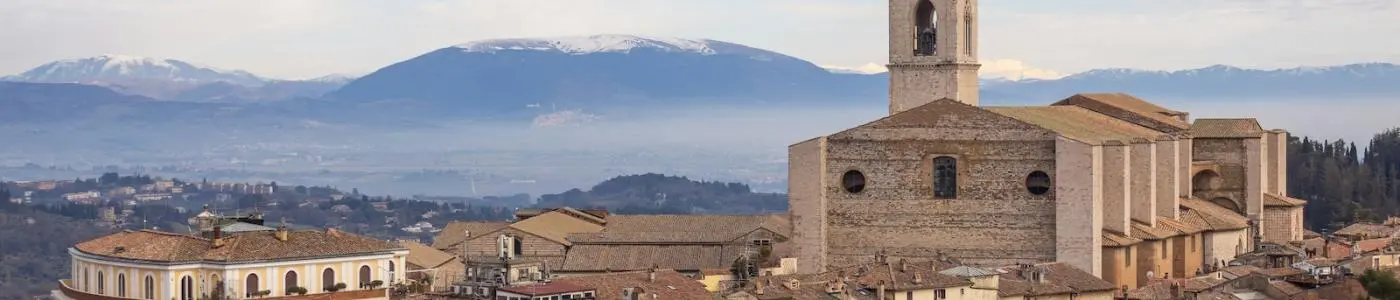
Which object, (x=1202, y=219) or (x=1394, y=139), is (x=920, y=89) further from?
(x=1394, y=139)

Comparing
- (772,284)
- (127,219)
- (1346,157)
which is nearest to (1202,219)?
(772,284)

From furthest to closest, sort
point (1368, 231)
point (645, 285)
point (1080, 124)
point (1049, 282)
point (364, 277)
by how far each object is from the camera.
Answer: point (1368, 231)
point (1080, 124)
point (1049, 282)
point (364, 277)
point (645, 285)

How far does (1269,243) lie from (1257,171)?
101 inches

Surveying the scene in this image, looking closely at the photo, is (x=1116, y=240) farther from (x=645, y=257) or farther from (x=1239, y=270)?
(x=645, y=257)

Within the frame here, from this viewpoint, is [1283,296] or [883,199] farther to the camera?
[883,199]

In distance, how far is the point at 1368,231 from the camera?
81.5 meters

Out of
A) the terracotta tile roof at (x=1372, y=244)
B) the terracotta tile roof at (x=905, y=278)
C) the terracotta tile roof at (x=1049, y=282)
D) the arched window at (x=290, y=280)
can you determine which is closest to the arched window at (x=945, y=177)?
the terracotta tile roof at (x=1049, y=282)

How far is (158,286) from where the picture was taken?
160ft

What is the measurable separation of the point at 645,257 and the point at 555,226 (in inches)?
216

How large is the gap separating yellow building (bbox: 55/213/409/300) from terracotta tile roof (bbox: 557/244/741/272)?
9.10 metres

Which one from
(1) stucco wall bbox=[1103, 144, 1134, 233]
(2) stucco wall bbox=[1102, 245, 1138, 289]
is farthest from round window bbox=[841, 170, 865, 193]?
(2) stucco wall bbox=[1102, 245, 1138, 289]

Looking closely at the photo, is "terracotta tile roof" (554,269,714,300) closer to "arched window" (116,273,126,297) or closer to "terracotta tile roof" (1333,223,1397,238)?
"arched window" (116,273,126,297)

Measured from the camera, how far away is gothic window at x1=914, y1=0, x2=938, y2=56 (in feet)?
225

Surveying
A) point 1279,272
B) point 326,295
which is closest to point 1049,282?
point 1279,272
